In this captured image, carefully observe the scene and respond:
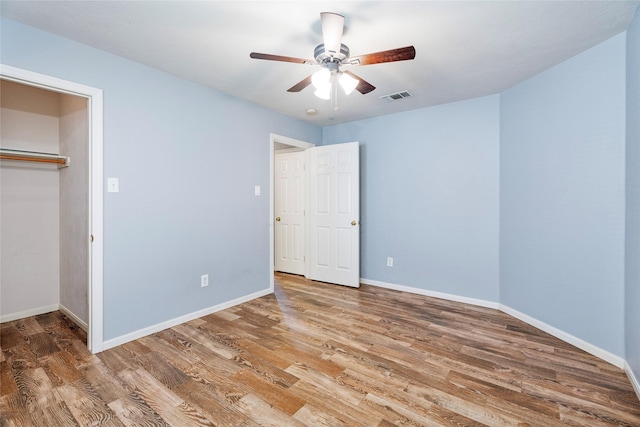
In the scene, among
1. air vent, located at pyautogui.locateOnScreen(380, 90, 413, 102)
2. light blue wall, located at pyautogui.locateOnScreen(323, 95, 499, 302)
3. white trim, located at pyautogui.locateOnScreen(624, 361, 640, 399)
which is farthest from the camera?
light blue wall, located at pyautogui.locateOnScreen(323, 95, 499, 302)

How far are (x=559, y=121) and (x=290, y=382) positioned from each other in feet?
10.4

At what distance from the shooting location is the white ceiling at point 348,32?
1898 mm

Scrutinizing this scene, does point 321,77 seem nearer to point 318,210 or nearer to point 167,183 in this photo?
point 167,183

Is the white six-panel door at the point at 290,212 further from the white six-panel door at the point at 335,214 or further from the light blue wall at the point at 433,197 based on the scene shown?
the light blue wall at the point at 433,197

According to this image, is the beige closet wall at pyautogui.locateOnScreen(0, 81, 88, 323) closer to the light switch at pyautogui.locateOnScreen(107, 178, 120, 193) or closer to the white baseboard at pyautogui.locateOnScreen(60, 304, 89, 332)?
the white baseboard at pyautogui.locateOnScreen(60, 304, 89, 332)

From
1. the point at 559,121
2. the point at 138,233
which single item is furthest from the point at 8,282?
the point at 559,121

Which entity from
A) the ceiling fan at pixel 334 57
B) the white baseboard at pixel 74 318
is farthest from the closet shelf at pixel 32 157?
the ceiling fan at pixel 334 57

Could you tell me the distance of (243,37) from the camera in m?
2.23

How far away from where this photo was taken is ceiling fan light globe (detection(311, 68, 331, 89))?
2.10 m

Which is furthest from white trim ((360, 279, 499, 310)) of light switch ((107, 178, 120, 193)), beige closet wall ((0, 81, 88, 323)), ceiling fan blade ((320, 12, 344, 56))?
beige closet wall ((0, 81, 88, 323))

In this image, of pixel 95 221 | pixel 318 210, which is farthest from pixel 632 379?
pixel 95 221

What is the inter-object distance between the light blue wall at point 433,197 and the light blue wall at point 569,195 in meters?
0.19

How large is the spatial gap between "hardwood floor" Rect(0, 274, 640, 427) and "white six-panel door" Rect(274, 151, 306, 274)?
1.89 meters

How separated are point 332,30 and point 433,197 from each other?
2.61 metres
